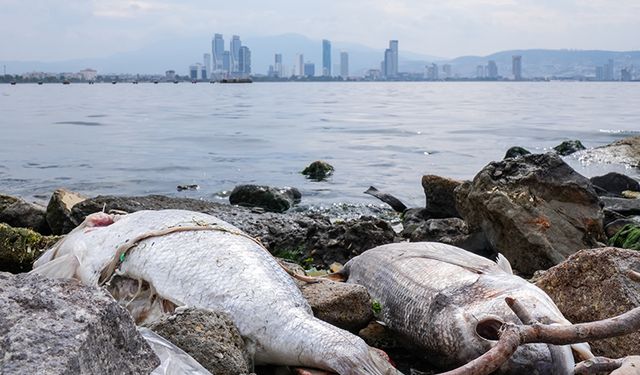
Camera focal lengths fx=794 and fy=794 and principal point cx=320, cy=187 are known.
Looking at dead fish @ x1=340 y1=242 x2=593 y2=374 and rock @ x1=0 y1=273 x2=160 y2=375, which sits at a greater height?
rock @ x1=0 y1=273 x2=160 y2=375

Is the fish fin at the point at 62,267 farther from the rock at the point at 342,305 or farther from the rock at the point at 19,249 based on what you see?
the rock at the point at 19,249

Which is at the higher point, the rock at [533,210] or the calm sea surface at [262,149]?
the rock at [533,210]

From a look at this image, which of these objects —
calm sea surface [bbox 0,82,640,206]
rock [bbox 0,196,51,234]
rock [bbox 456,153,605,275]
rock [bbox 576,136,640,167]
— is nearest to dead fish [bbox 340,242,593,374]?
rock [bbox 456,153,605,275]

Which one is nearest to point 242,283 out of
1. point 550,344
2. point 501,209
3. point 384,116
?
point 550,344

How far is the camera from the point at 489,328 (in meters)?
4.70

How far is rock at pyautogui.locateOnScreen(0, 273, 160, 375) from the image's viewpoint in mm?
2779

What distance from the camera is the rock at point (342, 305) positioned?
217 inches

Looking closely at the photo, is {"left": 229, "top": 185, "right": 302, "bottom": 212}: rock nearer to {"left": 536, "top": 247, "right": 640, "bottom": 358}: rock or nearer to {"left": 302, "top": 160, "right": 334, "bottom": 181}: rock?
{"left": 302, "top": 160, "right": 334, "bottom": 181}: rock

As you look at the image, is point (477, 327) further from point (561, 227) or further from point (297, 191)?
point (297, 191)

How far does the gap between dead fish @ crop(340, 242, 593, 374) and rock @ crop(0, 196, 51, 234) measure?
6916 mm

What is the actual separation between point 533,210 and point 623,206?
18.1 ft

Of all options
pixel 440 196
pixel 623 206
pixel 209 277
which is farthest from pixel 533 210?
pixel 623 206

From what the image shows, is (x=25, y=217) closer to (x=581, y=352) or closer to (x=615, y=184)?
(x=581, y=352)

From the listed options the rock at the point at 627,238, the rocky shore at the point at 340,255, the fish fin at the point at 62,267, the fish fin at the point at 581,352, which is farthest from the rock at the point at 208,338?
the rock at the point at 627,238
